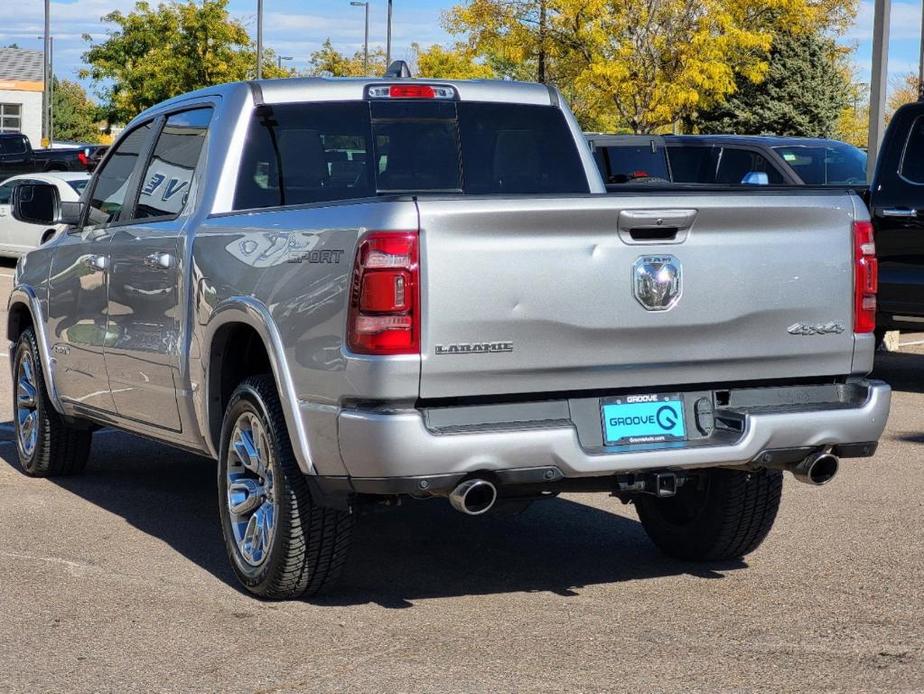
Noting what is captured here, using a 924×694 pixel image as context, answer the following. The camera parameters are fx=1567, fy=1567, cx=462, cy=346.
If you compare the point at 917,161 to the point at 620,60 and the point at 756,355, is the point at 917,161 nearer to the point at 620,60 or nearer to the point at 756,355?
the point at 756,355

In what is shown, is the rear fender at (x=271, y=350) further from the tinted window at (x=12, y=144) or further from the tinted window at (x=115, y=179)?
the tinted window at (x=12, y=144)

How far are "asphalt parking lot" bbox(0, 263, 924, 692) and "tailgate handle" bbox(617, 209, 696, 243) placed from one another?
4.35ft

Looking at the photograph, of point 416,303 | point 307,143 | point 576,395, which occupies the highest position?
point 307,143

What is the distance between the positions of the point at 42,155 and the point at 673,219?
24.5m

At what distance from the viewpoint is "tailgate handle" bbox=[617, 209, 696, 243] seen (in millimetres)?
5184

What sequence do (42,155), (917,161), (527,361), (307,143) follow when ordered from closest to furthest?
(527,361), (307,143), (917,161), (42,155)

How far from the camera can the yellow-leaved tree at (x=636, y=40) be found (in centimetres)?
3525

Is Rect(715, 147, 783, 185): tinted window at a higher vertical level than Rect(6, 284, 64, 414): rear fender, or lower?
higher

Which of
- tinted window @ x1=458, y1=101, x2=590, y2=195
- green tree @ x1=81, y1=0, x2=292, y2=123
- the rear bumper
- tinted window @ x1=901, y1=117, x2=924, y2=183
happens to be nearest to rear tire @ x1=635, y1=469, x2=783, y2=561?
the rear bumper

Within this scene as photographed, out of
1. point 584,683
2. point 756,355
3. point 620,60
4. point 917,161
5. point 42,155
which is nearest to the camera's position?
point 584,683

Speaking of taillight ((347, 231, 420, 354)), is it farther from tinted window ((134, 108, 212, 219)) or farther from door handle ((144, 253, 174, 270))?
tinted window ((134, 108, 212, 219))

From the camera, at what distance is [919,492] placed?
7930 millimetres

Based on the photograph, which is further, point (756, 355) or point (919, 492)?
point (919, 492)

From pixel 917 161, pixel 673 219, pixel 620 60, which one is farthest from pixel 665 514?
pixel 620 60
